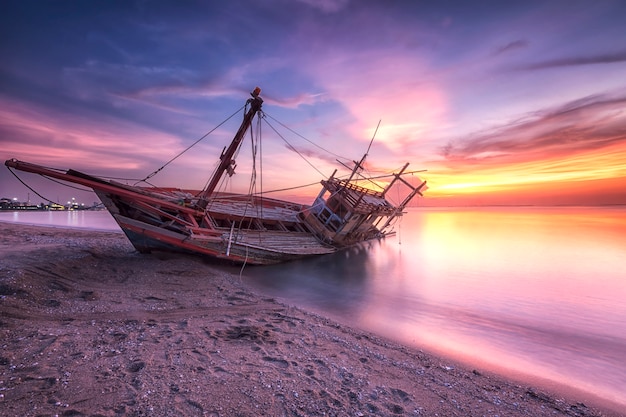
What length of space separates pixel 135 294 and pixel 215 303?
2.17 metres

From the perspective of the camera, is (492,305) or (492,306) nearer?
(492,306)

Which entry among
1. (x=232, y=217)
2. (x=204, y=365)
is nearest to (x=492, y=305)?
(x=204, y=365)

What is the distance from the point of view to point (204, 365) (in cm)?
462

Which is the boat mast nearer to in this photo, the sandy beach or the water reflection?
the water reflection

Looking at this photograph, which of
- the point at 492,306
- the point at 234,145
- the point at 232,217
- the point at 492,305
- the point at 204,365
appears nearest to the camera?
the point at 204,365

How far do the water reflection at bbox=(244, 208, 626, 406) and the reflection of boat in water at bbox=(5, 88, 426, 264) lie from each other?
132 centimetres

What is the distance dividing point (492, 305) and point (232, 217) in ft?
40.7

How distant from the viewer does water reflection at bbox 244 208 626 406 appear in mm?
7387

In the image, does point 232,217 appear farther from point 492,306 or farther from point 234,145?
point 492,306

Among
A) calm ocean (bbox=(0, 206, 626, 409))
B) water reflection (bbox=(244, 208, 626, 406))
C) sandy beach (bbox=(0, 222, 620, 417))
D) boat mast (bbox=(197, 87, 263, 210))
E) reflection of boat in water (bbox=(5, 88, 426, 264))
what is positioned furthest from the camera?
boat mast (bbox=(197, 87, 263, 210))

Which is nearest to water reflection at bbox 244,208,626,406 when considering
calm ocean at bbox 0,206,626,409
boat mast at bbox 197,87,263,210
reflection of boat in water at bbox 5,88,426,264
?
calm ocean at bbox 0,206,626,409

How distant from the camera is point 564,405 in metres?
4.87

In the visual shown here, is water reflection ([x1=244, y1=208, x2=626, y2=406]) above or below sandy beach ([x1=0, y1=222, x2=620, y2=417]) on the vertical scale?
below

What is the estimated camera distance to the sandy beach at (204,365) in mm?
3740
